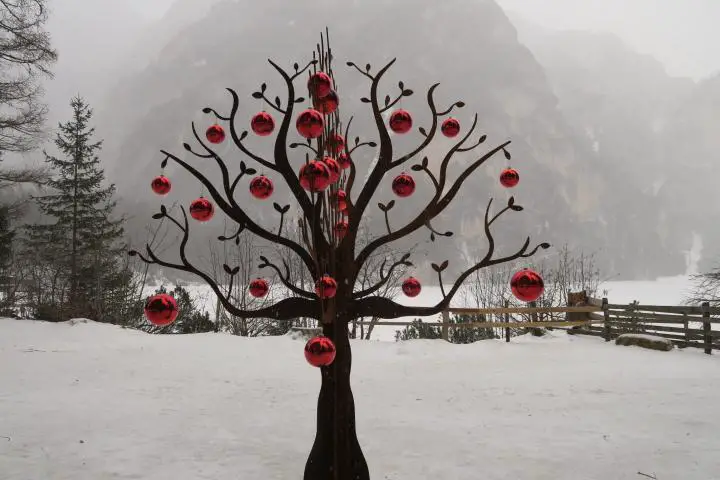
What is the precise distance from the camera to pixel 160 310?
232 centimetres

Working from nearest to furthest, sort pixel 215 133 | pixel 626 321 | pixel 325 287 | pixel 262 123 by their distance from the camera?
pixel 325 287 < pixel 262 123 < pixel 215 133 < pixel 626 321

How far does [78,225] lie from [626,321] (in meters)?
20.9

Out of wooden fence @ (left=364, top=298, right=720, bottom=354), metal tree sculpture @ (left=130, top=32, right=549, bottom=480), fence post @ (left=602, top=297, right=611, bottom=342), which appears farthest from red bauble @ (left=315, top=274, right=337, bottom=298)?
fence post @ (left=602, top=297, right=611, bottom=342)

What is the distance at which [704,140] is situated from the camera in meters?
109

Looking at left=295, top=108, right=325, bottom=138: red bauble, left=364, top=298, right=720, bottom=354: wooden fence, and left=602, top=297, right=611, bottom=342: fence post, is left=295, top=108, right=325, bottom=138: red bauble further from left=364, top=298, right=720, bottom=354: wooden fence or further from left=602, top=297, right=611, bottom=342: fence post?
left=602, top=297, right=611, bottom=342: fence post

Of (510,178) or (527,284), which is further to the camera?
(510,178)

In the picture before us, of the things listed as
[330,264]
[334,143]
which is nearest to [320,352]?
[330,264]

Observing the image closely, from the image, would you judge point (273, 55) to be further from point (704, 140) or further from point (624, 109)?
point (704, 140)

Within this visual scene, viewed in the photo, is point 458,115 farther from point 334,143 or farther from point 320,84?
point 320,84

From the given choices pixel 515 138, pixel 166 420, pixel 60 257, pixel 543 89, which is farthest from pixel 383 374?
pixel 543 89

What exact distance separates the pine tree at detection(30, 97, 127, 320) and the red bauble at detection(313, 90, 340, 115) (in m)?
14.9

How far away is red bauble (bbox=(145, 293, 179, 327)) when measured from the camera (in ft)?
7.55

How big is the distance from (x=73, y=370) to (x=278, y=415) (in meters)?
4.44

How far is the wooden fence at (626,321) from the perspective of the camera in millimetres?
9297
